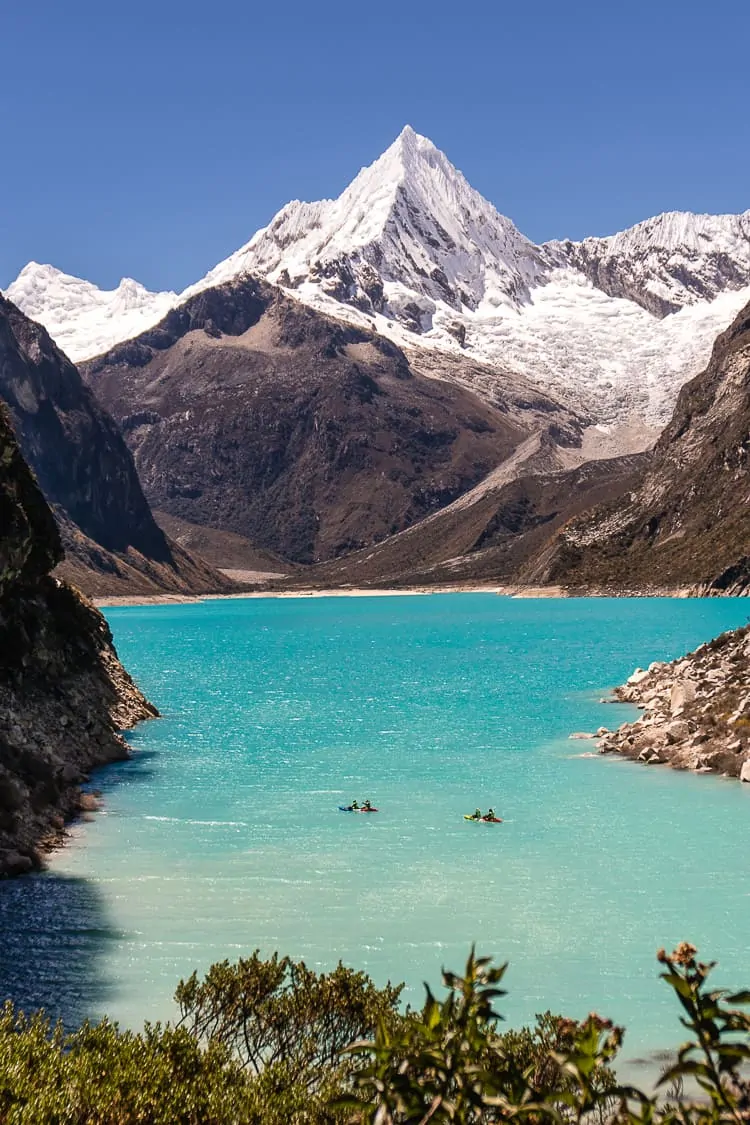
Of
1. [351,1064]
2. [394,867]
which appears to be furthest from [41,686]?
[351,1064]

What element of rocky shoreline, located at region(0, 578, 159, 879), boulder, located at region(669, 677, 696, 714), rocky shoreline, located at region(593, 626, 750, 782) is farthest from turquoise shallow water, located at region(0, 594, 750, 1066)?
boulder, located at region(669, 677, 696, 714)

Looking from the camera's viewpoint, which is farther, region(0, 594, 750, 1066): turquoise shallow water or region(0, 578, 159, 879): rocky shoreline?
region(0, 578, 159, 879): rocky shoreline

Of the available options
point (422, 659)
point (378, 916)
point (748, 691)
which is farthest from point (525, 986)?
point (422, 659)

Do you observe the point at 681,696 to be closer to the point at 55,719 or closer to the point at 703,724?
the point at 703,724

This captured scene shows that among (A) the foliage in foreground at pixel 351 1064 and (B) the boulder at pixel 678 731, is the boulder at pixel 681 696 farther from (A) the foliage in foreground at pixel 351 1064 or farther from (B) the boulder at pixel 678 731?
(A) the foliage in foreground at pixel 351 1064

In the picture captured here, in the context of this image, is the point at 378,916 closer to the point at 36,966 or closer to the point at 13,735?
the point at 36,966

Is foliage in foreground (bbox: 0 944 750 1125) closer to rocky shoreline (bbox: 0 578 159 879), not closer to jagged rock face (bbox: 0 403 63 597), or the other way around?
rocky shoreline (bbox: 0 578 159 879)
